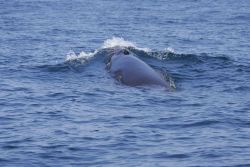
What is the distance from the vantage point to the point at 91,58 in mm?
33219

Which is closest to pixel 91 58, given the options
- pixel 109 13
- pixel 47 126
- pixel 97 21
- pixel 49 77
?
pixel 49 77

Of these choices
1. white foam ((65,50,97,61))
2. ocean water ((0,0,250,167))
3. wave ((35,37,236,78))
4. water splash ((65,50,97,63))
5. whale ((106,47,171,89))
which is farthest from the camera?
white foam ((65,50,97,61))

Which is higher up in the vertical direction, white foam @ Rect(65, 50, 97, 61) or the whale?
white foam @ Rect(65, 50, 97, 61)

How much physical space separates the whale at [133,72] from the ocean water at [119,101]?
1.33 ft

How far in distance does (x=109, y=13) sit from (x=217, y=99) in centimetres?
3350

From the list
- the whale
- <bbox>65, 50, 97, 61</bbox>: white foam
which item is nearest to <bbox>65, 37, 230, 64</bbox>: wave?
<bbox>65, 50, 97, 61</bbox>: white foam

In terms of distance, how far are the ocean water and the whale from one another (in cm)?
41

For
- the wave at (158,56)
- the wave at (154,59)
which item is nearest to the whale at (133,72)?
the wave at (154,59)

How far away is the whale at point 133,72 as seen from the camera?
26359 millimetres

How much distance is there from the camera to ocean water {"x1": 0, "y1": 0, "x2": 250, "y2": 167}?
728 inches

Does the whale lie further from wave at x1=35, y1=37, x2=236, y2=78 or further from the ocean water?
wave at x1=35, y1=37, x2=236, y2=78

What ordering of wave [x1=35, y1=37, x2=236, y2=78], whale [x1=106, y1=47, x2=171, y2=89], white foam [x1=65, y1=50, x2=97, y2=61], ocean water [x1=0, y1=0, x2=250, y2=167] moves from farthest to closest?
1. white foam [x1=65, y1=50, x2=97, y2=61]
2. wave [x1=35, y1=37, x2=236, y2=78]
3. whale [x1=106, y1=47, x2=171, y2=89]
4. ocean water [x1=0, y1=0, x2=250, y2=167]

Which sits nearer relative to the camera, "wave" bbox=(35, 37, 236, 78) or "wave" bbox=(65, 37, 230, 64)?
"wave" bbox=(35, 37, 236, 78)

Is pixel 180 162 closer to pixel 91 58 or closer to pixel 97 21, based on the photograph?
pixel 91 58
